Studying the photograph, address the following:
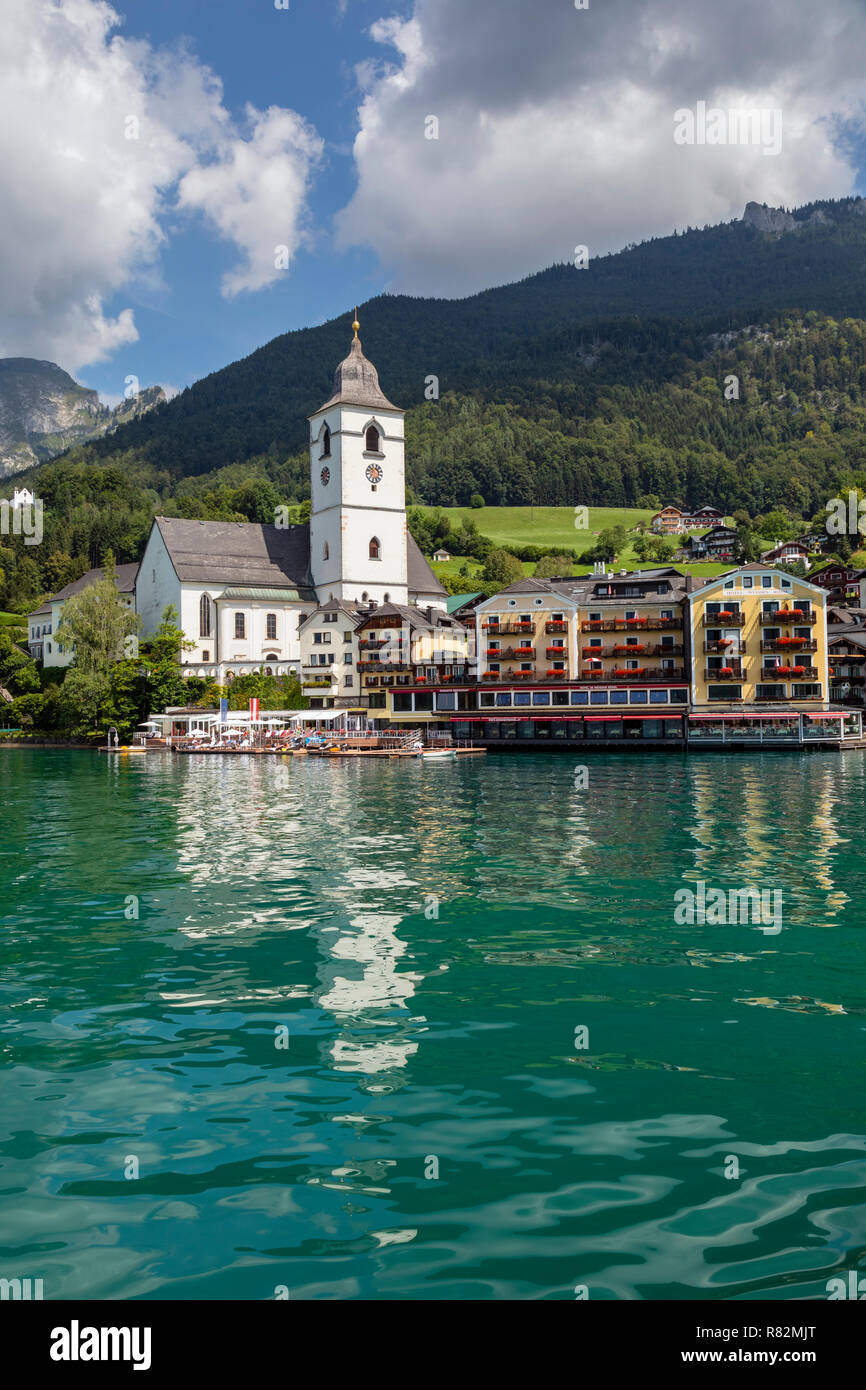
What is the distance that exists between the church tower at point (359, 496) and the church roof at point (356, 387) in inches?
4.3

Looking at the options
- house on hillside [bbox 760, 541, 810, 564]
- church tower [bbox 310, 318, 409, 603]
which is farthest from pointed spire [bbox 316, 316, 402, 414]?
house on hillside [bbox 760, 541, 810, 564]

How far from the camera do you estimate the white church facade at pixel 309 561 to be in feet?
356

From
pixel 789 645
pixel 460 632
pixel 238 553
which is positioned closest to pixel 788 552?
pixel 460 632

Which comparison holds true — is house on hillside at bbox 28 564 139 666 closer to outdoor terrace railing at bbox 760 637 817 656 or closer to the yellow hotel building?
the yellow hotel building

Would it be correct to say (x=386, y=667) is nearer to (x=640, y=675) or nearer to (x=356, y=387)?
(x=640, y=675)

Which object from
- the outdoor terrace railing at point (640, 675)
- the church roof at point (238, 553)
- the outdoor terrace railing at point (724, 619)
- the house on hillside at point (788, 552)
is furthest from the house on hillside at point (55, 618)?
the house on hillside at point (788, 552)

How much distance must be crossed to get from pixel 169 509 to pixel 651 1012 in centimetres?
18988

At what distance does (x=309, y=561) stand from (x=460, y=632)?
23.1 metres

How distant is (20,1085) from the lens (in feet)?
36.1

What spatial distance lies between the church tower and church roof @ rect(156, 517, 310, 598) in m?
3.09

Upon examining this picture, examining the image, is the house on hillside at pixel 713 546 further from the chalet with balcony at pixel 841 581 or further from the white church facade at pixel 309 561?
the white church facade at pixel 309 561

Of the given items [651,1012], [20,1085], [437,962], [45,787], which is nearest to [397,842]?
[437,962]

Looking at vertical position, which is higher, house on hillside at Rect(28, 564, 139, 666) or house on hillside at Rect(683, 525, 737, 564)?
house on hillside at Rect(683, 525, 737, 564)

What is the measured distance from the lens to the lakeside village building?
3194 inches
